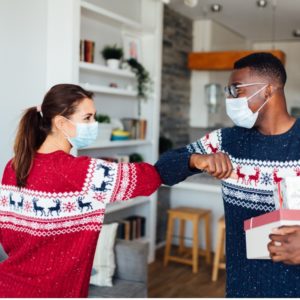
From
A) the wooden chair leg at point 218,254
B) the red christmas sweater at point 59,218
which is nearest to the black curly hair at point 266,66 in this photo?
the red christmas sweater at point 59,218

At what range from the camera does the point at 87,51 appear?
12.4ft

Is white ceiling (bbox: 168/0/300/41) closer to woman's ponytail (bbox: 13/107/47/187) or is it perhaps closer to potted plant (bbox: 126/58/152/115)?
potted plant (bbox: 126/58/152/115)

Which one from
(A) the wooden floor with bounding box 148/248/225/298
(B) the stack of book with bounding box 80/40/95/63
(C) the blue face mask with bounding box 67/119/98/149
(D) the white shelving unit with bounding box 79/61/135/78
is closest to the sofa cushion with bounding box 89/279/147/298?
(A) the wooden floor with bounding box 148/248/225/298

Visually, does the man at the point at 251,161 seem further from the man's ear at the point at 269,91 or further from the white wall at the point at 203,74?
the white wall at the point at 203,74

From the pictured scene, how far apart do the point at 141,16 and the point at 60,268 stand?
3712 millimetres

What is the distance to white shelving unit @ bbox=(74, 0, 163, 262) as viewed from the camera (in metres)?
4.16

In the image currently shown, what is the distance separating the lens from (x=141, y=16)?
4.70 m

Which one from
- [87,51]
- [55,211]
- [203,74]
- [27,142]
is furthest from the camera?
[203,74]

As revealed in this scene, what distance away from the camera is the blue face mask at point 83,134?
1.53m

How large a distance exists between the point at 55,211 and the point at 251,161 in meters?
0.65

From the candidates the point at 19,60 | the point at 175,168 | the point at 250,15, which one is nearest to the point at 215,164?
the point at 175,168

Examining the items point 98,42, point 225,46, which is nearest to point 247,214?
point 98,42

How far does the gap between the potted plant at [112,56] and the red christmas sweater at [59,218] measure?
282cm

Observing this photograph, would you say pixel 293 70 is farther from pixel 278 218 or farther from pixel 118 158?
pixel 278 218
